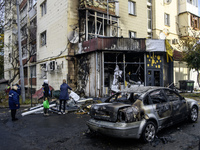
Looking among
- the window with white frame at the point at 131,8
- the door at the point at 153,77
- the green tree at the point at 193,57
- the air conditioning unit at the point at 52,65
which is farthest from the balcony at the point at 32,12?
the green tree at the point at 193,57

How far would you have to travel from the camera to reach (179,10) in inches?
795

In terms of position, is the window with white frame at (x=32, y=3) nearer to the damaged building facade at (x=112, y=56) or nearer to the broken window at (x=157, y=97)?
the damaged building facade at (x=112, y=56)

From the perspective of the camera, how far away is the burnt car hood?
4088 mm

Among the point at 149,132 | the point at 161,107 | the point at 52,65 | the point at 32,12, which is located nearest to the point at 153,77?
the point at 161,107

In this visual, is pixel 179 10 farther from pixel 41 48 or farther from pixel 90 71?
pixel 41 48

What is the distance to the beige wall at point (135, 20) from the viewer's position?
50.3ft

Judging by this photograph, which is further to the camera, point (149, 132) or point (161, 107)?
point (161, 107)

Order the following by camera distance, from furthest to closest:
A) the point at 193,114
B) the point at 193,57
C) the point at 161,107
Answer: the point at 193,57
the point at 193,114
the point at 161,107

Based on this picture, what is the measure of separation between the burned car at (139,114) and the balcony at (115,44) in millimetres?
6131

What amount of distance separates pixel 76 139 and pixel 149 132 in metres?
1.98

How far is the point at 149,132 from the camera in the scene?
14.0ft

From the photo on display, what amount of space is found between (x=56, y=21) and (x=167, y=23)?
1261 centimetres

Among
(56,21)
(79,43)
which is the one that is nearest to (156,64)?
(79,43)

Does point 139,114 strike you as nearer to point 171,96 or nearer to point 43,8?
point 171,96
